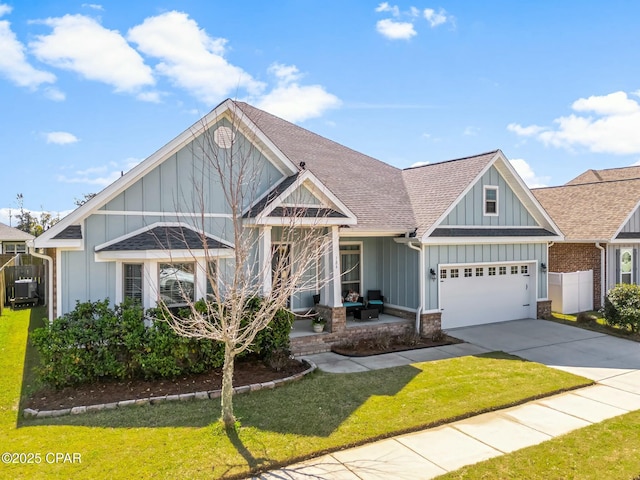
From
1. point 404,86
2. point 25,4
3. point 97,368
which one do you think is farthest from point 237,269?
point 404,86

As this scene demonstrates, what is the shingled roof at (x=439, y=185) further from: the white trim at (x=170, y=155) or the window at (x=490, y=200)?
the white trim at (x=170, y=155)

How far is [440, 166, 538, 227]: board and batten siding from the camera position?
14.9 m

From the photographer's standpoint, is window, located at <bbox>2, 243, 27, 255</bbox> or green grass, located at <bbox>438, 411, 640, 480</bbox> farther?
window, located at <bbox>2, 243, 27, 255</bbox>

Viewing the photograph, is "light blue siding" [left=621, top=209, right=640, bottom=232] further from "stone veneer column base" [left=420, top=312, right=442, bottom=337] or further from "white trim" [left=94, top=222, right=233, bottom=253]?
"white trim" [left=94, top=222, right=233, bottom=253]

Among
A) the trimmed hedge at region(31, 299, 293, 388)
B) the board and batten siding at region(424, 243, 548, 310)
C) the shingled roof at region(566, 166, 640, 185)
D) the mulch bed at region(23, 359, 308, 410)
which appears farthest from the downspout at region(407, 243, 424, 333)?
the shingled roof at region(566, 166, 640, 185)

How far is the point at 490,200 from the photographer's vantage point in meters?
15.6

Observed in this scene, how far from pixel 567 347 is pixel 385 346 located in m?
5.41

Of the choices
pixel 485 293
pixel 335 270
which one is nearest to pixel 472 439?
pixel 335 270

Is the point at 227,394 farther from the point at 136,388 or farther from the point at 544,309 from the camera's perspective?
the point at 544,309

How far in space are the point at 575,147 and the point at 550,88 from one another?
14677 millimetres

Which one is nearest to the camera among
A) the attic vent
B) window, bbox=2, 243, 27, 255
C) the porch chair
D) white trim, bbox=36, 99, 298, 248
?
white trim, bbox=36, 99, 298, 248

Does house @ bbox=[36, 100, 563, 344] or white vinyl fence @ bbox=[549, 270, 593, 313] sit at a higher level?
house @ bbox=[36, 100, 563, 344]

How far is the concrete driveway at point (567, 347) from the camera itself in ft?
34.6

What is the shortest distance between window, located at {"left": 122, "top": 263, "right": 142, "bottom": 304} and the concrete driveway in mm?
9568
